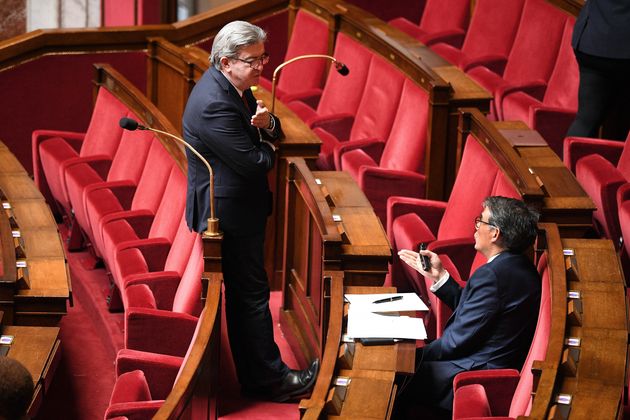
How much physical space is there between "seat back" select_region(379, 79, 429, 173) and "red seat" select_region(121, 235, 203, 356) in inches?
13.2

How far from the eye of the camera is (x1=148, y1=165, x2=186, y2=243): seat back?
1212 millimetres

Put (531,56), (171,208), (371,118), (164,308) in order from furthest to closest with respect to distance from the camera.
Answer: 1. (531,56)
2. (371,118)
3. (171,208)
4. (164,308)

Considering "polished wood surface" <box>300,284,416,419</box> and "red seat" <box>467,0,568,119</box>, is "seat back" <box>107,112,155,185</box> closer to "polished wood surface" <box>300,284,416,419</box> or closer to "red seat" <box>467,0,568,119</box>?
"red seat" <box>467,0,568,119</box>

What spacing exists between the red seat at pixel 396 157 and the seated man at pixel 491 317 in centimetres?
38

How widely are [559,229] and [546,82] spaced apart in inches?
22.4

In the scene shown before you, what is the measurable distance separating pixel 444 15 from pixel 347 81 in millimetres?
358

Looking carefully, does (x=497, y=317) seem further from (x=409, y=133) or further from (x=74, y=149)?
(x=74, y=149)

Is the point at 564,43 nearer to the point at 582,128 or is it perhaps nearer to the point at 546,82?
the point at 546,82

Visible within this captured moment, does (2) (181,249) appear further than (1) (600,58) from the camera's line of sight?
No

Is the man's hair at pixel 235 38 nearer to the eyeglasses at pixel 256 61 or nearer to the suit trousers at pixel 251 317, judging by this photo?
the eyeglasses at pixel 256 61

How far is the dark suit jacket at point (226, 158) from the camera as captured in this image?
0.97 meters

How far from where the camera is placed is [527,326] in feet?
2.94

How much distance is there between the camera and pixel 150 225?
1.29 m

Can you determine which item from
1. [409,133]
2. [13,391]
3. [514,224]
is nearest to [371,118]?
[409,133]
